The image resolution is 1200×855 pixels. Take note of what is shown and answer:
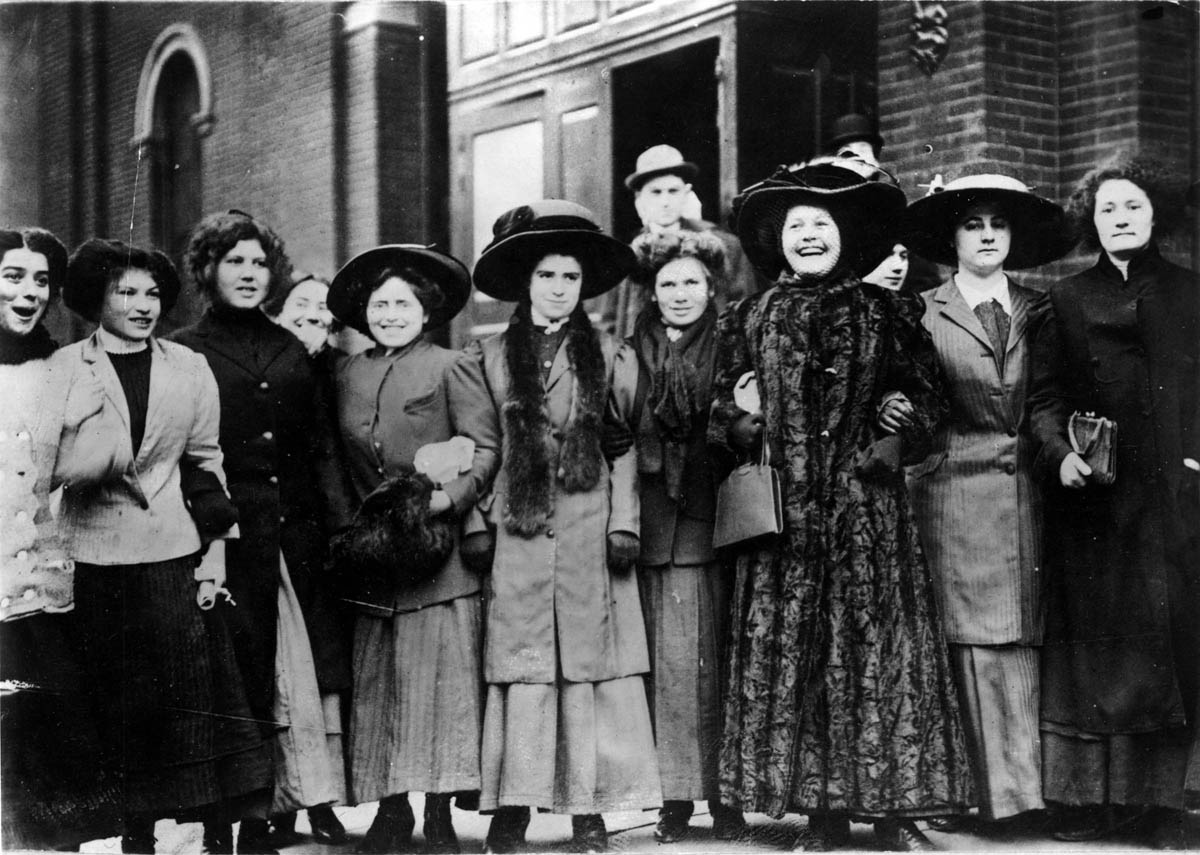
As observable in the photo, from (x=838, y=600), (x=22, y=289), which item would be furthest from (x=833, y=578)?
(x=22, y=289)

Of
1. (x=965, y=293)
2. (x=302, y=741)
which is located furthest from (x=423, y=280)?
(x=965, y=293)

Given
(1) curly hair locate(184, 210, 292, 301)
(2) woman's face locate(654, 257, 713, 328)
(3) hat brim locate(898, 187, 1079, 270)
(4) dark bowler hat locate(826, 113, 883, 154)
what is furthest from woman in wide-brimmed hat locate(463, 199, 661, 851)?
(4) dark bowler hat locate(826, 113, 883, 154)

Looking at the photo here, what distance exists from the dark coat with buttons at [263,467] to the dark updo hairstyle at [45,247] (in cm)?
45

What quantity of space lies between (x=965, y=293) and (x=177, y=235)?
11.1ft

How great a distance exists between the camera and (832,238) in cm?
462

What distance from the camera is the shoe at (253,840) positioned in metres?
4.59

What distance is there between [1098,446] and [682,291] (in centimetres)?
161

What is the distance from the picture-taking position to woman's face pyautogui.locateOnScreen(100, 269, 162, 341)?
4.53 m

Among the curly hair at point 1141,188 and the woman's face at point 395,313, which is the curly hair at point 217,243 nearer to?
the woman's face at point 395,313

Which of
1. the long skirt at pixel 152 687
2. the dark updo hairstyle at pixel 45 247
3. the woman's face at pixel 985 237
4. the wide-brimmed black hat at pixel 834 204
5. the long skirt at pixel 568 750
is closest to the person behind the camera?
the long skirt at pixel 152 687

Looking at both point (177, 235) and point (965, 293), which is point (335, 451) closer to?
point (177, 235)

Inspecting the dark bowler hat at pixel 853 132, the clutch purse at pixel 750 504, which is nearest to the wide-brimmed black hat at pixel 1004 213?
the dark bowler hat at pixel 853 132

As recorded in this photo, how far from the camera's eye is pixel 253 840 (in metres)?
4.61

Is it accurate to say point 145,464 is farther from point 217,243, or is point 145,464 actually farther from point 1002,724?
point 1002,724
